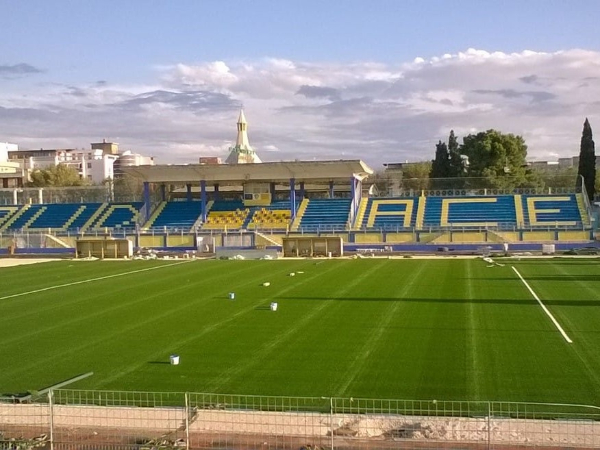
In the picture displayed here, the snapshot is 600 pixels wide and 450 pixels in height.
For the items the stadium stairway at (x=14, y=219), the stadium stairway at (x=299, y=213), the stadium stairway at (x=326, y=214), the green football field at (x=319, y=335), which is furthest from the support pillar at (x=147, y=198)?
the green football field at (x=319, y=335)

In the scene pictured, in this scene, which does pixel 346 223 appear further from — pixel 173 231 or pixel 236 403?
pixel 236 403

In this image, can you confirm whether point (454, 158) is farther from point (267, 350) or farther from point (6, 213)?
point (267, 350)

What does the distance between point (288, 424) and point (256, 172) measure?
48701mm

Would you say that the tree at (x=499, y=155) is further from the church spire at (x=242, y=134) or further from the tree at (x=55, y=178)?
the tree at (x=55, y=178)

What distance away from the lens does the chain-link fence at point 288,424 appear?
9023 millimetres

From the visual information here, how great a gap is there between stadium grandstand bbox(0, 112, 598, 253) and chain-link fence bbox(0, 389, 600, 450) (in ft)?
129

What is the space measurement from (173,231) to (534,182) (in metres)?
33.6

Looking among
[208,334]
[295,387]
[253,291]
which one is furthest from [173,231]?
[295,387]

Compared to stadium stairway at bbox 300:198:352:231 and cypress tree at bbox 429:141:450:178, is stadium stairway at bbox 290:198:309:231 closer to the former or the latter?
stadium stairway at bbox 300:198:352:231

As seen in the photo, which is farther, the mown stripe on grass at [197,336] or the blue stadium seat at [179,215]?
the blue stadium seat at [179,215]

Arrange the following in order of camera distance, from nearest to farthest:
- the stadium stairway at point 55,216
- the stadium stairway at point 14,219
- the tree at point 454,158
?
1. the stadium stairway at point 55,216
2. the stadium stairway at point 14,219
3. the tree at point 454,158

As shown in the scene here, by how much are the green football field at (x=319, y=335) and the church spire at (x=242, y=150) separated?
151ft

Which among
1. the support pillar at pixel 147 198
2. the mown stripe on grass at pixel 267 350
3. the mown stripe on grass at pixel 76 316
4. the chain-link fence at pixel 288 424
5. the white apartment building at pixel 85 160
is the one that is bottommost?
the mown stripe on grass at pixel 76 316

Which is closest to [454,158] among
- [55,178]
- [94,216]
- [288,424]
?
[94,216]
